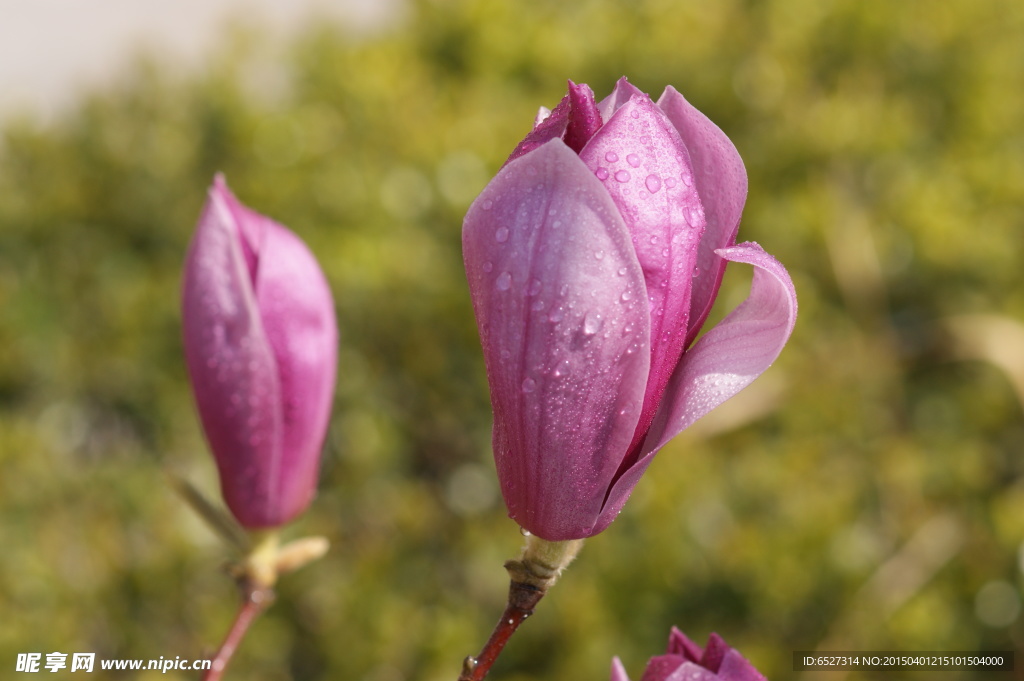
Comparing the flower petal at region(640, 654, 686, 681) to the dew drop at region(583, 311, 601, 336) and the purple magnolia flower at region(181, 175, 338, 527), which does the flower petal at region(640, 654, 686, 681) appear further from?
the purple magnolia flower at region(181, 175, 338, 527)

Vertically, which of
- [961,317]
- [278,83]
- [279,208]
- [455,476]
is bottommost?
[455,476]

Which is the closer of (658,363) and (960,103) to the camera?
(658,363)

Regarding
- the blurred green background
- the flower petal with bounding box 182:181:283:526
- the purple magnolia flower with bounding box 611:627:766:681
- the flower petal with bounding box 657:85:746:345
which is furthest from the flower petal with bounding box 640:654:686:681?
the blurred green background

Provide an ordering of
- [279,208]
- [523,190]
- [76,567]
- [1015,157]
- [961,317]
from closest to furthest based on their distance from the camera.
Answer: [523,190], [76,567], [961,317], [279,208], [1015,157]

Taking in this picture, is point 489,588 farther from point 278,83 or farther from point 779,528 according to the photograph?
point 278,83

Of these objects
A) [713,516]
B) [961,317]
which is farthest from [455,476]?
[961,317]

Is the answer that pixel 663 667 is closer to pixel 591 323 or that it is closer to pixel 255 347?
pixel 591 323

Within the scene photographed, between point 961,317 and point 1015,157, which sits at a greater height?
point 1015,157

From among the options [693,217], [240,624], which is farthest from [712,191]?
[240,624]
